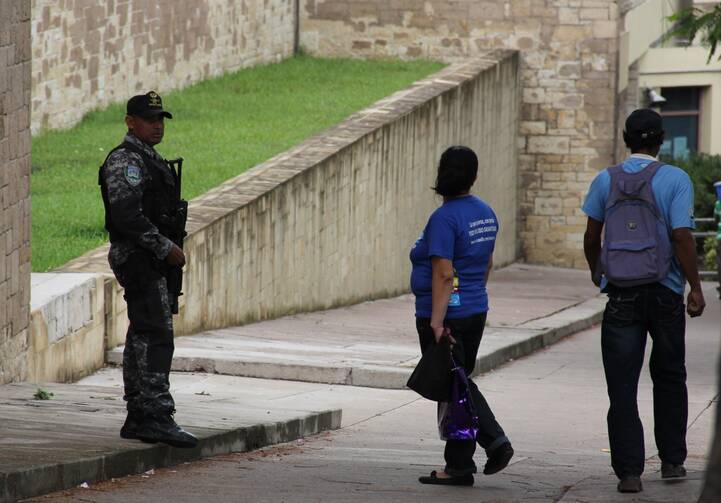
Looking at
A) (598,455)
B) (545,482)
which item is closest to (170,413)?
(545,482)

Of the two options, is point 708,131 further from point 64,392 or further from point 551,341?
point 64,392

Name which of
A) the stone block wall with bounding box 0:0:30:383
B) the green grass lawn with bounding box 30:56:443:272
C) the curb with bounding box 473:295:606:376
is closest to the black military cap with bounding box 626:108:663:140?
the stone block wall with bounding box 0:0:30:383

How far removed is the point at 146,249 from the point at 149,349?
482 millimetres

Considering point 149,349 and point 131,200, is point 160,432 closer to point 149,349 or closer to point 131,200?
point 149,349

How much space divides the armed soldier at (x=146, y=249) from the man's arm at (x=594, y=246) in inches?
72.7

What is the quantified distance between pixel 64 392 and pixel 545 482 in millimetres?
3236

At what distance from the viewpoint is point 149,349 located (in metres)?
7.36

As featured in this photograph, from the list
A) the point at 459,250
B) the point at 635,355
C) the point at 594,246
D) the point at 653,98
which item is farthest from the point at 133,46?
the point at 635,355

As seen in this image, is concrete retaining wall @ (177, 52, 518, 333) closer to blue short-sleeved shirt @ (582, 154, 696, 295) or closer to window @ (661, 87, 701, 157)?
blue short-sleeved shirt @ (582, 154, 696, 295)

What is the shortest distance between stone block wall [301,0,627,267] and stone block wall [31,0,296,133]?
2254mm

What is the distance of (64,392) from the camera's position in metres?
9.39

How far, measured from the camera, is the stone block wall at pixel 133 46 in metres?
19.1

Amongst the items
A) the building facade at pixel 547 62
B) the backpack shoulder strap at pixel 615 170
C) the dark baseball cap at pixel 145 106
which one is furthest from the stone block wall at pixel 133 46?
the backpack shoulder strap at pixel 615 170

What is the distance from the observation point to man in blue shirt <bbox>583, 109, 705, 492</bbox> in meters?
6.98
